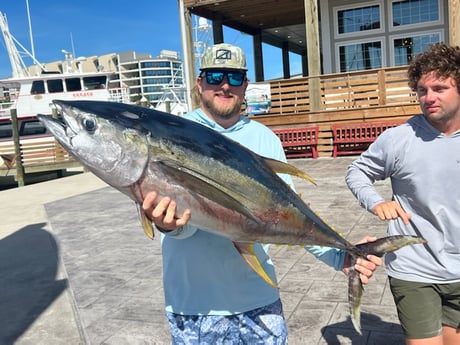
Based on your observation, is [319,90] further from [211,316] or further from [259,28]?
[211,316]

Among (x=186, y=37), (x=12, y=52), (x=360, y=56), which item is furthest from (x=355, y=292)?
(x=12, y=52)

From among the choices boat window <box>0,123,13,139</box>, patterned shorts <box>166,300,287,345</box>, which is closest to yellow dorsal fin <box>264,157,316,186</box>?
patterned shorts <box>166,300,287,345</box>

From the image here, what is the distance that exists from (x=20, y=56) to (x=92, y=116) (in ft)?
119

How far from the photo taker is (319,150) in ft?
44.2

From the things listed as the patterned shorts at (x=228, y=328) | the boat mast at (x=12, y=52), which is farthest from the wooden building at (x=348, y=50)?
the boat mast at (x=12, y=52)

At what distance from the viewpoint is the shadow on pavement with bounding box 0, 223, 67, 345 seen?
404 centimetres

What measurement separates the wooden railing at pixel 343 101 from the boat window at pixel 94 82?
14014mm

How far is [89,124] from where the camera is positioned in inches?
62.6

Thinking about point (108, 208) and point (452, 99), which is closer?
point (452, 99)

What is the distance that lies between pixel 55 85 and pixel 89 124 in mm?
25680

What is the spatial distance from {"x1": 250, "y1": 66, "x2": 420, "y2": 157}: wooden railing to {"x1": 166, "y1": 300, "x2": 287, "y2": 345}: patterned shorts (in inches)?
456

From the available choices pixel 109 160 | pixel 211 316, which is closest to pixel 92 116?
pixel 109 160

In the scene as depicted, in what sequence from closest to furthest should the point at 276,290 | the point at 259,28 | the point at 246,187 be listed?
the point at 246,187, the point at 276,290, the point at 259,28

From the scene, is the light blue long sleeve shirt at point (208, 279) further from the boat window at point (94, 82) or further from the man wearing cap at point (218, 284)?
the boat window at point (94, 82)
